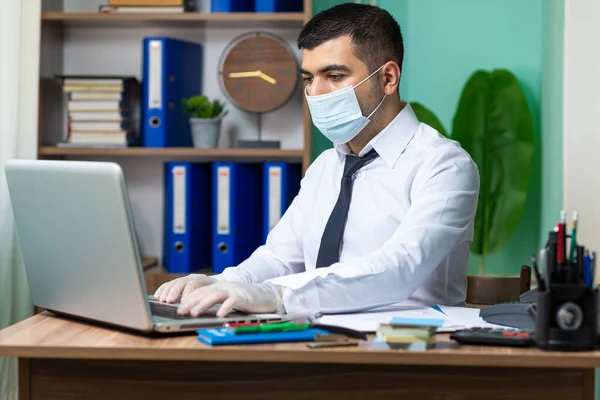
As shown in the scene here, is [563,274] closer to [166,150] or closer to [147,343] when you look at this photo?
[147,343]

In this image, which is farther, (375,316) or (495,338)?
(375,316)

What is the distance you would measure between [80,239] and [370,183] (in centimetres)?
80

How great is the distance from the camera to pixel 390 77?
6.71 ft

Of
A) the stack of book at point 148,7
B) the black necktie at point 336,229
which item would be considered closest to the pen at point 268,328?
the black necktie at point 336,229

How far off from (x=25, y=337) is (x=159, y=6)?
1.96 metres

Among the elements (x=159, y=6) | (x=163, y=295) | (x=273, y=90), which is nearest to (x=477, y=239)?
(x=273, y=90)

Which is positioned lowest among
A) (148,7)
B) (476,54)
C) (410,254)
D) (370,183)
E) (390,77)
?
(410,254)

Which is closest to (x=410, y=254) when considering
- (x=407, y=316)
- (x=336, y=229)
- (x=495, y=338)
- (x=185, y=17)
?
(x=407, y=316)

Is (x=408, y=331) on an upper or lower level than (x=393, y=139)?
lower

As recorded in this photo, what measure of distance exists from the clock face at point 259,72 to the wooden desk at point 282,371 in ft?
6.29

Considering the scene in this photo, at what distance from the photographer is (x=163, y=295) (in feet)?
5.21

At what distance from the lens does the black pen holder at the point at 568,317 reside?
3.86 feet

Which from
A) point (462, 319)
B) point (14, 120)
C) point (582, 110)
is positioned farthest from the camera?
point (14, 120)

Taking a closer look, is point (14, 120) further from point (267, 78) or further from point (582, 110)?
point (582, 110)
